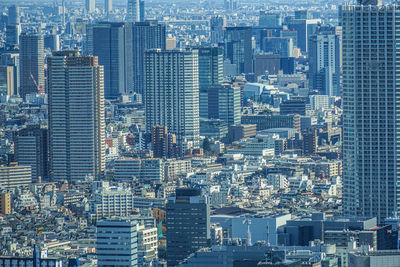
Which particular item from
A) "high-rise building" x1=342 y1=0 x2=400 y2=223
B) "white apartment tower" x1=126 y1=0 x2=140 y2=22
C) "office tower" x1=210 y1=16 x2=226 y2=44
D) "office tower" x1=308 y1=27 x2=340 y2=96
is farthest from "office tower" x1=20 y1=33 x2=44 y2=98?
"high-rise building" x1=342 y1=0 x2=400 y2=223

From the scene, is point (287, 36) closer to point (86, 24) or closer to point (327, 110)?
point (86, 24)

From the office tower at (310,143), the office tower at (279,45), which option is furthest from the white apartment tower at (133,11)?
the office tower at (310,143)

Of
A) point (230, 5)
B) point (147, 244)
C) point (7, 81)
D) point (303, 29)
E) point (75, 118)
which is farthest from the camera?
point (230, 5)

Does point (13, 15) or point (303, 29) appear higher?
point (303, 29)

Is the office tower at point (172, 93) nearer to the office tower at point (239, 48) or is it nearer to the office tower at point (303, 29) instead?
the office tower at point (239, 48)

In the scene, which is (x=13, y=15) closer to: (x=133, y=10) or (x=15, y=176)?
(x=15, y=176)

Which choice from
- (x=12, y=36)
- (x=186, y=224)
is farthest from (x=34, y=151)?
(x=12, y=36)
